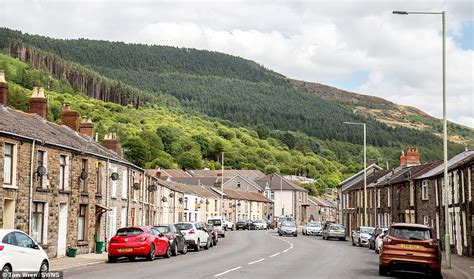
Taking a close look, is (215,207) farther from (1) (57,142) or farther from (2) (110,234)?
(1) (57,142)

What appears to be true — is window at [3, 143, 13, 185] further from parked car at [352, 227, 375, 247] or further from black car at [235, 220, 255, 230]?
black car at [235, 220, 255, 230]

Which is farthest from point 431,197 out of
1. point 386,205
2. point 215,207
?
point 215,207

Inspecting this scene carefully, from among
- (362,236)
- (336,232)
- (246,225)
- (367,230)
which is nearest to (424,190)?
(367,230)

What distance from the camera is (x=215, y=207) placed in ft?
313

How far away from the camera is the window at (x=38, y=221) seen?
27.6 m

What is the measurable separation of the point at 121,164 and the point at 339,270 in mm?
18009

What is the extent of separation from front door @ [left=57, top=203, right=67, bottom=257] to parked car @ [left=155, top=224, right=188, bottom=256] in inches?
172

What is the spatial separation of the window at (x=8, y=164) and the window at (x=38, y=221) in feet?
7.99

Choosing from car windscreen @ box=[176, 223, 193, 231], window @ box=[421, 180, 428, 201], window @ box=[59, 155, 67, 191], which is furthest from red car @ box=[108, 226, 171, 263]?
window @ box=[421, 180, 428, 201]

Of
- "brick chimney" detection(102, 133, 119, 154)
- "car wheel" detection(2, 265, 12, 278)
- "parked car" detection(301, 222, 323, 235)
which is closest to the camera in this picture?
"car wheel" detection(2, 265, 12, 278)

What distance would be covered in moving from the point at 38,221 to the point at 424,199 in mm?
28711

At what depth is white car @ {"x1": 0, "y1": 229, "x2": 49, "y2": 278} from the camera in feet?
52.8

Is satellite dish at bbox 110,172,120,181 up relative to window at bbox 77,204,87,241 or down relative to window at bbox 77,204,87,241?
up

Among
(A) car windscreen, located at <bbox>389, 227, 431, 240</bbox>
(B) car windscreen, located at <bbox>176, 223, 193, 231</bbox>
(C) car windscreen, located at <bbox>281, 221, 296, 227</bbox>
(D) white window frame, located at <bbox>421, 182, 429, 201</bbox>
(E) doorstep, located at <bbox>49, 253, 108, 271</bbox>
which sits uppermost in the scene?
(D) white window frame, located at <bbox>421, 182, 429, 201</bbox>
